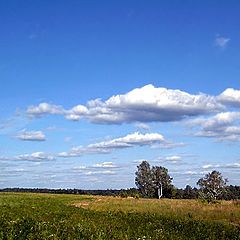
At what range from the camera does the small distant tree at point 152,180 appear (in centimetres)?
13650

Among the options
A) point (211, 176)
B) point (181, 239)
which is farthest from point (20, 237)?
point (211, 176)

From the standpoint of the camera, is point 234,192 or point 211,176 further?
point 234,192

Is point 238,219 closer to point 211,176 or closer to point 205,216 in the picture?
point 205,216

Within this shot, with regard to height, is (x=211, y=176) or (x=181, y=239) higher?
(x=211, y=176)

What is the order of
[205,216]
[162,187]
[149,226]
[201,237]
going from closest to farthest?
[201,237] < [149,226] < [205,216] < [162,187]

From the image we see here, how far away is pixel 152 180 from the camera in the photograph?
140 meters

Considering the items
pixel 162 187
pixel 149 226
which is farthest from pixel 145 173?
pixel 149 226

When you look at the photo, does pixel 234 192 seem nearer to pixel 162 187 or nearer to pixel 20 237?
pixel 162 187

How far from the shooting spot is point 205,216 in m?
38.8

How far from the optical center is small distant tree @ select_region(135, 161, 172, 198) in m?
136

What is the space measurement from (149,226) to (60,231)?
7901 mm

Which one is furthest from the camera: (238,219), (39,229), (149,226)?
(238,219)

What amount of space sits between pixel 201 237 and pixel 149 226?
15.4ft

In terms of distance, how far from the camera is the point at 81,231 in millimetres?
17500
